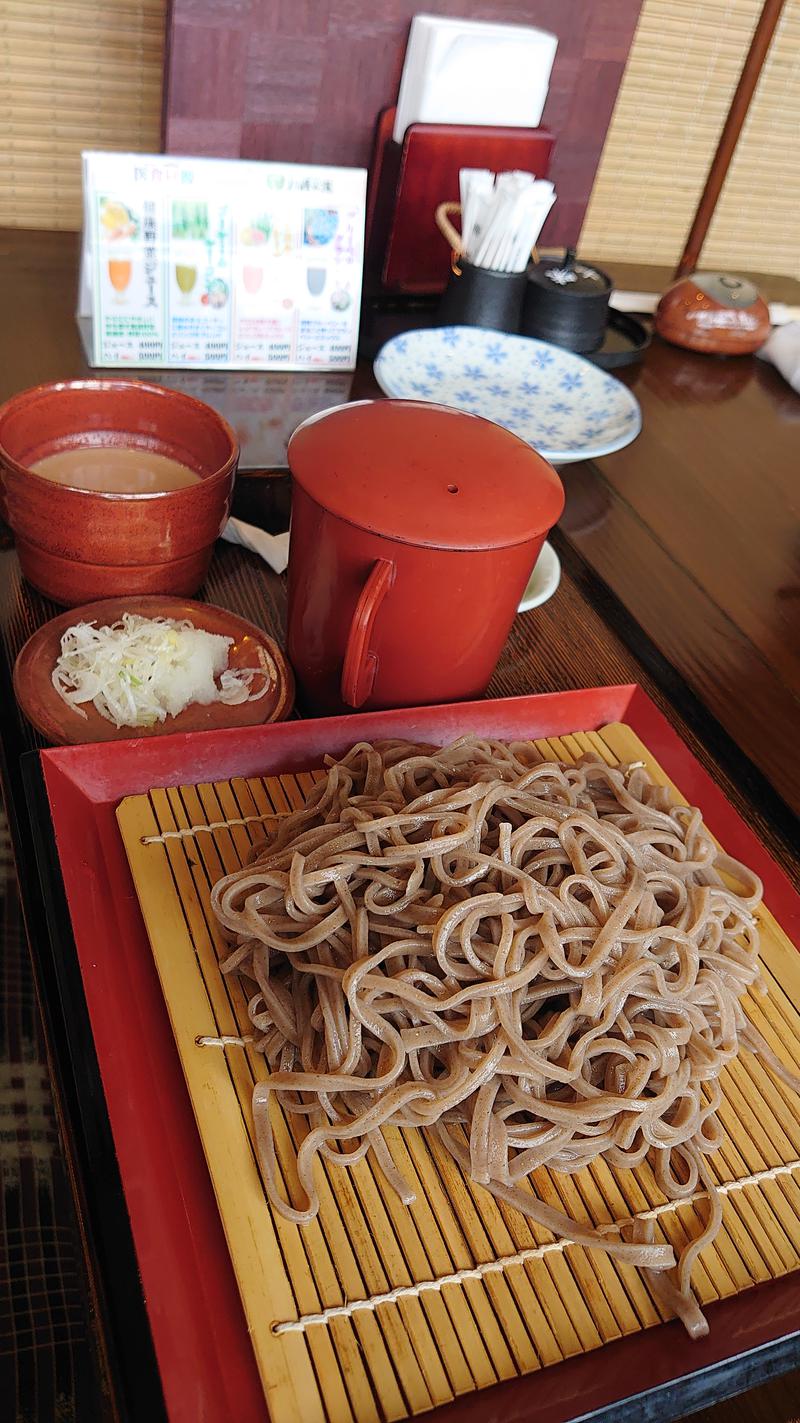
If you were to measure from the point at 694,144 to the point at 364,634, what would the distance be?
271 cm

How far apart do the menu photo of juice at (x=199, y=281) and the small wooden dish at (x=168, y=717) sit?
662mm

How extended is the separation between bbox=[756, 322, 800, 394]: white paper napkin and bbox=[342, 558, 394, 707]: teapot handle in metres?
1.30

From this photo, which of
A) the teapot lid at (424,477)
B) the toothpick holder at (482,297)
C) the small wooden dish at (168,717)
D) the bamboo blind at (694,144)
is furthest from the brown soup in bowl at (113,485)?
the bamboo blind at (694,144)

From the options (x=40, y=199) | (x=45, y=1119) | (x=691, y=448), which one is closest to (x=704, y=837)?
(x=45, y=1119)

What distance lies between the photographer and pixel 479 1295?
60cm

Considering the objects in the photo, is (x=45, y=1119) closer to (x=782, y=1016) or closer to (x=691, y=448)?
(x=782, y=1016)

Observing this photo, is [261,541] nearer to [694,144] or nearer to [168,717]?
[168,717]

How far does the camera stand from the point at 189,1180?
623 millimetres

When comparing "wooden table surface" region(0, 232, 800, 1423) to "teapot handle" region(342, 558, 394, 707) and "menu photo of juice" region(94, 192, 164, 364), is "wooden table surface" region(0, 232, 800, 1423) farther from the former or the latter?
"teapot handle" region(342, 558, 394, 707)

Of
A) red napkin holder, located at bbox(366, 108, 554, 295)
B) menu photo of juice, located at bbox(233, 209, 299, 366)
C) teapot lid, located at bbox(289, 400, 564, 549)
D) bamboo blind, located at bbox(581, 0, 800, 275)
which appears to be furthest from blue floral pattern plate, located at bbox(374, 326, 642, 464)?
bamboo blind, located at bbox(581, 0, 800, 275)

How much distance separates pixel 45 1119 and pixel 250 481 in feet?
2.77

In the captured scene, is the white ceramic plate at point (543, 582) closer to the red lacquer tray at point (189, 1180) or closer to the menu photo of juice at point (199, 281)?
the red lacquer tray at point (189, 1180)

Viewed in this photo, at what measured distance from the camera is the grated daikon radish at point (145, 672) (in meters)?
0.91

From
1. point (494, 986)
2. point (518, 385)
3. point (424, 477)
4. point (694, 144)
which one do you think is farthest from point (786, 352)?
point (494, 986)
